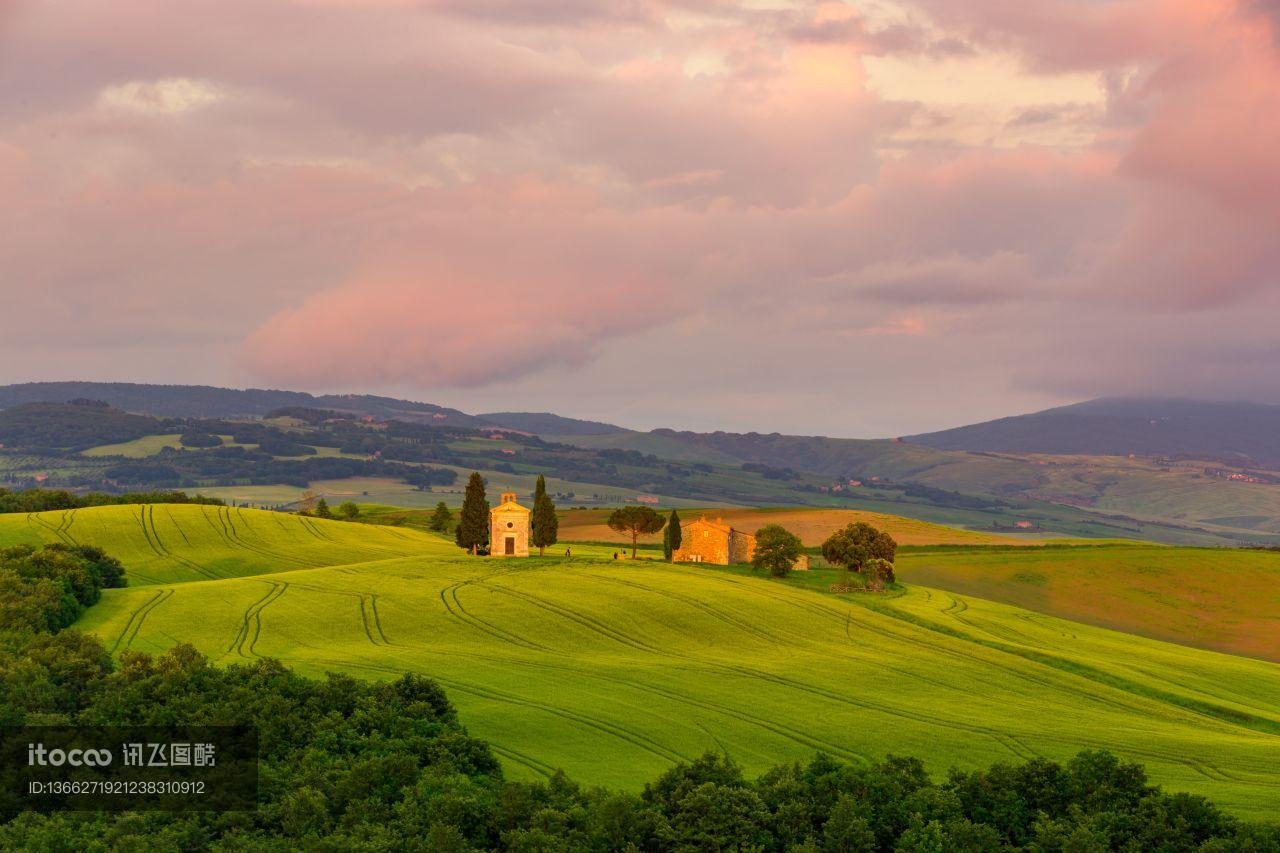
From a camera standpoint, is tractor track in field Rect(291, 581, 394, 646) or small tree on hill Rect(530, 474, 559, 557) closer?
tractor track in field Rect(291, 581, 394, 646)

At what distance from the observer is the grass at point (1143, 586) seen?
106812 mm

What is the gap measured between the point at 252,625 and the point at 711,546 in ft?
184

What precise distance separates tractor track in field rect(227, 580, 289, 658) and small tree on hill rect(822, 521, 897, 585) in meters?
54.6

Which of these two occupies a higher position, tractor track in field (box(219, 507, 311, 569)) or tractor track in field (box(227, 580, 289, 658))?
tractor track in field (box(219, 507, 311, 569))

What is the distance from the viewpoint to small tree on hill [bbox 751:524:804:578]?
365 feet

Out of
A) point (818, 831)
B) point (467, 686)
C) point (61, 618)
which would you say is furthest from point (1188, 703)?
point (61, 618)

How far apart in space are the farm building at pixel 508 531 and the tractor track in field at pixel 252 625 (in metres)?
28.6

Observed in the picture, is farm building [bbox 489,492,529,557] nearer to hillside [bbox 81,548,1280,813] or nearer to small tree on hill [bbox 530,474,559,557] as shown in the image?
small tree on hill [bbox 530,474,559,557]

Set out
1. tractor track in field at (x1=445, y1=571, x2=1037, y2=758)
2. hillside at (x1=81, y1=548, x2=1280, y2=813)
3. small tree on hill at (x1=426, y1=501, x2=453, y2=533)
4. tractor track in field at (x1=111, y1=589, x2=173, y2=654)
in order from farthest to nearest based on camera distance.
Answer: small tree on hill at (x1=426, y1=501, x2=453, y2=533)
tractor track in field at (x1=111, y1=589, x2=173, y2=654)
tractor track in field at (x1=445, y1=571, x2=1037, y2=758)
hillside at (x1=81, y1=548, x2=1280, y2=813)

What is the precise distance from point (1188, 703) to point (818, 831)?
40260 mm

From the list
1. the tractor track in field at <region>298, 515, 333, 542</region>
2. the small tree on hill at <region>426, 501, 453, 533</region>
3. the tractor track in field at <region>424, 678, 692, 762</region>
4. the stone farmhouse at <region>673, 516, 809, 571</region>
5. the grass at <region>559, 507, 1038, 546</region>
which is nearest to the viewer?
the tractor track in field at <region>424, 678, 692, 762</region>

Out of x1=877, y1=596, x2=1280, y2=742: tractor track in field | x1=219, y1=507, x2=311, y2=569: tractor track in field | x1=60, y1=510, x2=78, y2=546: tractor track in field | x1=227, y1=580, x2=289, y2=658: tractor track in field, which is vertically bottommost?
x1=877, y1=596, x2=1280, y2=742: tractor track in field

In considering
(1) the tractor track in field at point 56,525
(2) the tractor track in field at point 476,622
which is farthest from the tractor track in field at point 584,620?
(1) the tractor track in field at point 56,525

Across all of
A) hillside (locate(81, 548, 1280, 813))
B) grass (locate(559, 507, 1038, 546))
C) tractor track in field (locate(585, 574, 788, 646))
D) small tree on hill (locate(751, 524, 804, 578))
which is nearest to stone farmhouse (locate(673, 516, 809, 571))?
Result: small tree on hill (locate(751, 524, 804, 578))
